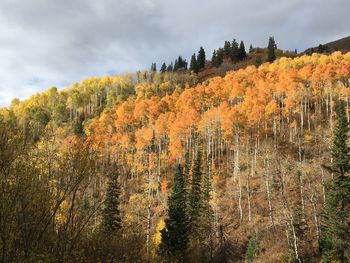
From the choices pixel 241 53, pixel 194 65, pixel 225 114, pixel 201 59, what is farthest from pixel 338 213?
pixel 201 59

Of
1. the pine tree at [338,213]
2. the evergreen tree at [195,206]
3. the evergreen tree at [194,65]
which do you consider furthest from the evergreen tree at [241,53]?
the pine tree at [338,213]

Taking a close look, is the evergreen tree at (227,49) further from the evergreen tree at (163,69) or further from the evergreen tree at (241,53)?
the evergreen tree at (163,69)

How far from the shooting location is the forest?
12.5 meters

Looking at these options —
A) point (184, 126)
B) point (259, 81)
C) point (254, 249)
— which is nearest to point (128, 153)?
point (184, 126)

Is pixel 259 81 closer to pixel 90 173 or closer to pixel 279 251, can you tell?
pixel 279 251

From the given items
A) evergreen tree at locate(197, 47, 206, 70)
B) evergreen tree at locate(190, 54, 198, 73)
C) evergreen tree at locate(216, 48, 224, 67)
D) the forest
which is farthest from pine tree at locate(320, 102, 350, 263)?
evergreen tree at locate(197, 47, 206, 70)

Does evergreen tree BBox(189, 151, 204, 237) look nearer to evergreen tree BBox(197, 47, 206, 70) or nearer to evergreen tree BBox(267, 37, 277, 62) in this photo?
evergreen tree BBox(267, 37, 277, 62)

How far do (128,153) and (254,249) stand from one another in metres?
50.7

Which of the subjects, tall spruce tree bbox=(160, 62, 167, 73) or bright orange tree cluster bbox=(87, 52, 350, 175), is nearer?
bright orange tree cluster bbox=(87, 52, 350, 175)

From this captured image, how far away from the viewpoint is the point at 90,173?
42.8 feet

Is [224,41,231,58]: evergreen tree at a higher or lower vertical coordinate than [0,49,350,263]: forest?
higher

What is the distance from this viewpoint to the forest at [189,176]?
41.1 ft

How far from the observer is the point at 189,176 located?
54.3m

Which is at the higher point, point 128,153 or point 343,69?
point 343,69
